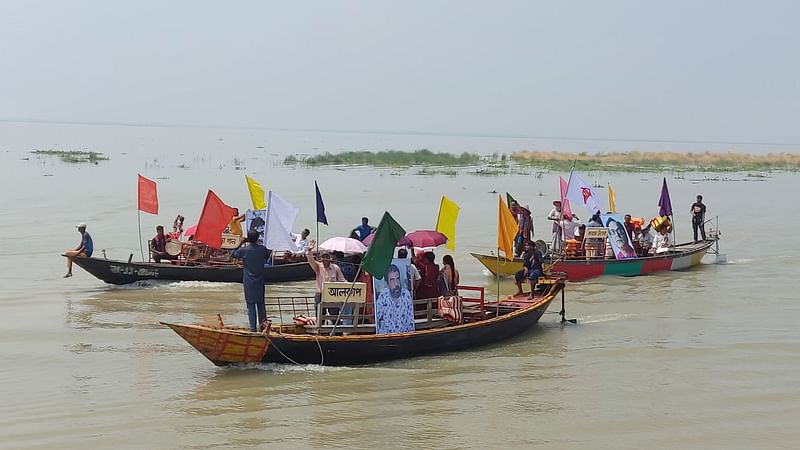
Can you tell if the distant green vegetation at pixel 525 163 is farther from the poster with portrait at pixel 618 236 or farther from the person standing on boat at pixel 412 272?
the person standing on boat at pixel 412 272

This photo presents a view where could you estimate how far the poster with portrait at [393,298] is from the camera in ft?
43.7

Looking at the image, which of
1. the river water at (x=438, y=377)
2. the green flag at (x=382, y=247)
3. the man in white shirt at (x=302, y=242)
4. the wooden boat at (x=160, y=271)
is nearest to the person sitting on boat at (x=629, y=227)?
the river water at (x=438, y=377)

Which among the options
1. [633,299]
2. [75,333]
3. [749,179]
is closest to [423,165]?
[749,179]

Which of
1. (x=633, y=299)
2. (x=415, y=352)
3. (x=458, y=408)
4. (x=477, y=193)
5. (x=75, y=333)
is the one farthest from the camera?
(x=477, y=193)

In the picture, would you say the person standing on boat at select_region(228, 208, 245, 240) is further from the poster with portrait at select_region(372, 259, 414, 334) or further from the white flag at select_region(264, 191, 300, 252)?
the poster with portrait at select_region(372, 259, 414, 334)

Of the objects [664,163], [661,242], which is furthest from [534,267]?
[664,163]

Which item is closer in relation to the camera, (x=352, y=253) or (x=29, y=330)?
(x=352, y=253)

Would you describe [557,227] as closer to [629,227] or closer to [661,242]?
[629,227]

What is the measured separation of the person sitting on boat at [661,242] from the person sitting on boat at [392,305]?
12.0 m

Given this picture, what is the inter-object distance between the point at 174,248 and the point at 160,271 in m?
0.79

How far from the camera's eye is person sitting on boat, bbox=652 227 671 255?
78.1 ft

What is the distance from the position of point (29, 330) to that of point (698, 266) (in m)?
17.0

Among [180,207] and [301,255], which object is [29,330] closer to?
[301,255]

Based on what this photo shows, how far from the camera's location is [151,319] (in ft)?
55.8
